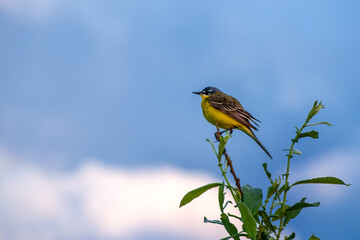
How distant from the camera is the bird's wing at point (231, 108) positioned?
1108 cm

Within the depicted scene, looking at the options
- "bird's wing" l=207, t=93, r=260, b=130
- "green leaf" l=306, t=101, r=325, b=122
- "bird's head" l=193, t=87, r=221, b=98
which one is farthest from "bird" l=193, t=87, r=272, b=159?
"green leaf" l=306, t=101, r=325, b=122

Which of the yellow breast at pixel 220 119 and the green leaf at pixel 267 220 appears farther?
the yellow breast at pixel 220 119

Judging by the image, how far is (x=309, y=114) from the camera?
3.41 meters

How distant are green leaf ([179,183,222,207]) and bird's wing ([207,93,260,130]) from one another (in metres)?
7.43

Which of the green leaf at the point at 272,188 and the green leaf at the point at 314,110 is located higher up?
the green leaf at the point at 314,110

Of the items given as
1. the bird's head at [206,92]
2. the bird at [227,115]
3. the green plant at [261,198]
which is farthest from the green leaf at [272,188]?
the bird's head at [206,92]

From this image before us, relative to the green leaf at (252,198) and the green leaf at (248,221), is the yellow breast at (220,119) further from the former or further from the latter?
the green leaf at (248,221)

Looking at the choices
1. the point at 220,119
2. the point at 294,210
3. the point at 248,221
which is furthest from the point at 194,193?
the point at 220,119

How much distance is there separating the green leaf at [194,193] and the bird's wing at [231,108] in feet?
24.4

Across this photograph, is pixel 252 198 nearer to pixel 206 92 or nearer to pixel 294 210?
pixel 294 210

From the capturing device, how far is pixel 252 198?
3191 millimetres

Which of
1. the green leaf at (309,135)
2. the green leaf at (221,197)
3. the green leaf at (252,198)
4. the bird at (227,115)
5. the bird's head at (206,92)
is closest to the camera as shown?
the green leaf at (252,198)

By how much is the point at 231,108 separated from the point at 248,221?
346 inches

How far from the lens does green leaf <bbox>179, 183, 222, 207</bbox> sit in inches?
132
